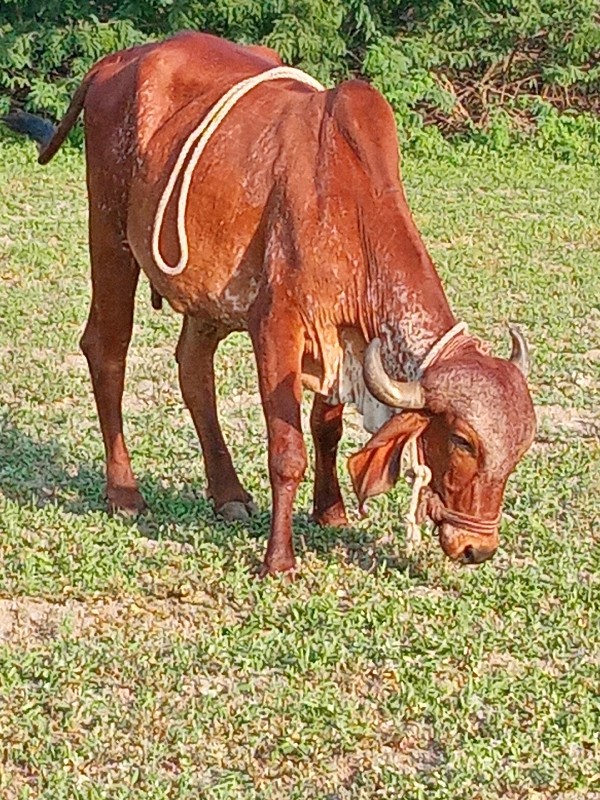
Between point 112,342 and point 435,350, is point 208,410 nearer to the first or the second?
point 112,342

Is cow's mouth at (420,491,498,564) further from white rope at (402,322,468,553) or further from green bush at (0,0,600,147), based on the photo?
green bush at (0,0,600,147)

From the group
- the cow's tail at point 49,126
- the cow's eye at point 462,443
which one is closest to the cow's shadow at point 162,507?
the cow's eye at point 462,443

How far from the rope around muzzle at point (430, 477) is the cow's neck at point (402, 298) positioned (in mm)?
43

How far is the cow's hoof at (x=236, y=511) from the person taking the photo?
598 cm

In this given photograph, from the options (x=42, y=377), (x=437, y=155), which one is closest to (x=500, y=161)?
(x=437, y=155)

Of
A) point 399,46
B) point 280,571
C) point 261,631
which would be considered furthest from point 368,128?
point 399,46

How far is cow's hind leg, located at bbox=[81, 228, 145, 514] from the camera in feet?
19.8

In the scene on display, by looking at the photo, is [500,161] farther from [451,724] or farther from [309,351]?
[451,724]

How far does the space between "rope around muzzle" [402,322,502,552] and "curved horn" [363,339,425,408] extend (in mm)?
125

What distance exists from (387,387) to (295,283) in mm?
621

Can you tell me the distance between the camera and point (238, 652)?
488 centimetres

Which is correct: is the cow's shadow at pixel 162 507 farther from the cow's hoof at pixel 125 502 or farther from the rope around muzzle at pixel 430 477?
the rope around muzzle at pixel 430 477

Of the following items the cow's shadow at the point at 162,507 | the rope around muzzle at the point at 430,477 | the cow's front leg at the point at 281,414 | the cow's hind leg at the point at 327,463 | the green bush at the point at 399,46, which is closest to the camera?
the rope around muzzle at the point at 430,477

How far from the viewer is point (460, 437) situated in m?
4.81
